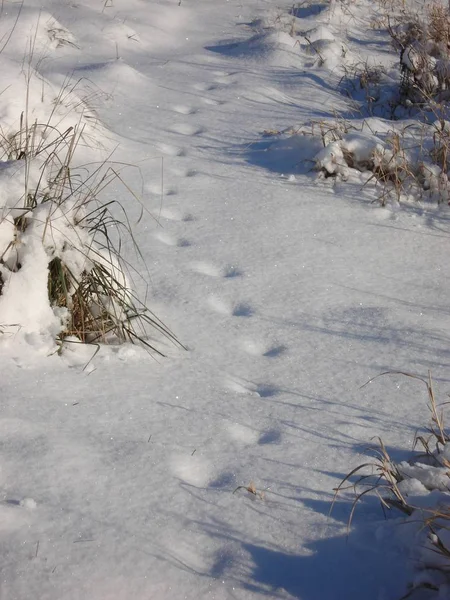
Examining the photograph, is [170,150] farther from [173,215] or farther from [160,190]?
[173,215]

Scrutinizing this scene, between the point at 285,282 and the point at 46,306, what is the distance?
83 cm

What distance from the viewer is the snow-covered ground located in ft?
A: 4.30

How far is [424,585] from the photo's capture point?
1.24 meters

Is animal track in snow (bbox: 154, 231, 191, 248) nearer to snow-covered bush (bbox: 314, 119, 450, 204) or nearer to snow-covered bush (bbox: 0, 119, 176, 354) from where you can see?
snow-covered bush (bbox: 0, 119, 176, 354)

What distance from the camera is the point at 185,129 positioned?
3498mm

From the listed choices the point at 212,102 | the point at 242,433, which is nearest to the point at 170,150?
the point at 212,102

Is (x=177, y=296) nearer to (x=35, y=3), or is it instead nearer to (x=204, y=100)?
(x=204, y=100)


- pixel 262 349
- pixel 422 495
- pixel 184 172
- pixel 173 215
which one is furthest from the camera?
pixel 184 172

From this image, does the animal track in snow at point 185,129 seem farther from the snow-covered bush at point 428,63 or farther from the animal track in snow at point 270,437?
the animal track in snow at point 270,437

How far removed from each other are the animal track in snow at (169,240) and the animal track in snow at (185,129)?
1.02 meters

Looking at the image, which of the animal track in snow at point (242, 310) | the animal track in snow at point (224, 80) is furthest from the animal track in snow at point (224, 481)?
the animal track in snow at point (224, 80)

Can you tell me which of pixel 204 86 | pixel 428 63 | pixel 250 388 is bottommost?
pixel 250 388

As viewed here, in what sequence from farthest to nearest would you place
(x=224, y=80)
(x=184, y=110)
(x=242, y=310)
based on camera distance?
1. (x=224, y=80)
2. (x=184, y=110)
3. (x=242, y=310)

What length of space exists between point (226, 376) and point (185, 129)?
1924 millimetres
